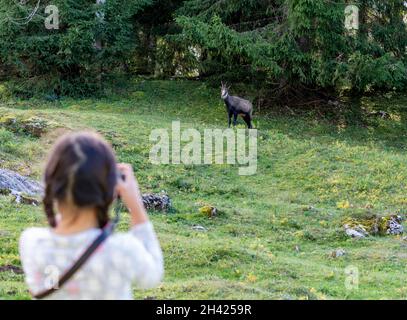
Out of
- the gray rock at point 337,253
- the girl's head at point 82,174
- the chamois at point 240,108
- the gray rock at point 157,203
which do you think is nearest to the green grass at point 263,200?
the gray rock at point 337,253

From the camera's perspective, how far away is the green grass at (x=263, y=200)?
8570 millimetres

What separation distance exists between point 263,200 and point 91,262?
37.7ft

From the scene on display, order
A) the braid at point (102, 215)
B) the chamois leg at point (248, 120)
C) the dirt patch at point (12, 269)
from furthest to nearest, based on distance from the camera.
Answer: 1. the chamois leg at point (248, 120)
2. the dirt patch at point (12, 269)
3. the braid at point (102, 215)

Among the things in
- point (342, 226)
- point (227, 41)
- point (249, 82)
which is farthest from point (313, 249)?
point (249, 82)

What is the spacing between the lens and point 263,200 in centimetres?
1432

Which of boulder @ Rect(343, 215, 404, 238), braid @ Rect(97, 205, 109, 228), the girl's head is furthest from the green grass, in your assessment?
the girl's head

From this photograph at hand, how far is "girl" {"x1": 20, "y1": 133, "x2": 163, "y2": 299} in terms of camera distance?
2.84m

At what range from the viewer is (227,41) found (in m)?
23.6

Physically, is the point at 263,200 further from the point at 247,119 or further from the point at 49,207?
the point at 49,207

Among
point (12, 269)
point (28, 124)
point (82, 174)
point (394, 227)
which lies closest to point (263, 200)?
point (394, 227)

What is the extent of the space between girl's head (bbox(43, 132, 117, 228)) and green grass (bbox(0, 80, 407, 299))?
4.36 meters

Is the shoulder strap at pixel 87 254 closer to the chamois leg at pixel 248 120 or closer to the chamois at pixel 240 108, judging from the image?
the chamois at pixel 240 108

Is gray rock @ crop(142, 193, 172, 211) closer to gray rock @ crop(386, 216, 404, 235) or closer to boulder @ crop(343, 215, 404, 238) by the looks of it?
boulder @ crop(343, 215, 404, 238)
